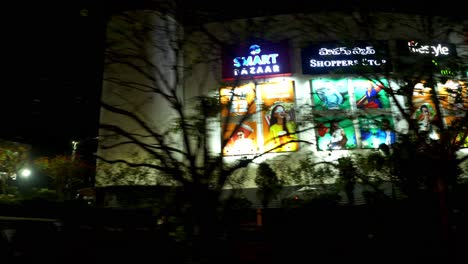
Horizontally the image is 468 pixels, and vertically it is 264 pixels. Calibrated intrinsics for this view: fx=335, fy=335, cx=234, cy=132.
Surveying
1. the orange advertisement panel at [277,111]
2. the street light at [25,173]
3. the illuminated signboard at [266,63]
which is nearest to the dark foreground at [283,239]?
the orange advertisement panel at [277,111]

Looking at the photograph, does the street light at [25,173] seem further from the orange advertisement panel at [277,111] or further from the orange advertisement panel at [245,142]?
the orange advertisement panel at [277,111]

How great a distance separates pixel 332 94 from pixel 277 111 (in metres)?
2.40

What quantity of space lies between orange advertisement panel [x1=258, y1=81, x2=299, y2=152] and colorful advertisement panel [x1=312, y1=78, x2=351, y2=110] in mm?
1024

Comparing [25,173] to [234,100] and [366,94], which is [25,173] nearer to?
[234,100]

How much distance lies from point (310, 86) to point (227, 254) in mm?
8807

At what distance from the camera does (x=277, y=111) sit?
13938 millimetres

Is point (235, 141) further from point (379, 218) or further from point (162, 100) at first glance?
point (379, 218)

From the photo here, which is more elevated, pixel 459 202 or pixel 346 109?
pixel 346 109

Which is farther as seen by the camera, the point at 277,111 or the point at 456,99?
the point at 277,111

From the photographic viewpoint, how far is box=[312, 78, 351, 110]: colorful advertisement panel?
531 inches

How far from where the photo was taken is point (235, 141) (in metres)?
14.0

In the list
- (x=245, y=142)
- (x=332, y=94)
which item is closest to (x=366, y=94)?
(x=332, y=94)

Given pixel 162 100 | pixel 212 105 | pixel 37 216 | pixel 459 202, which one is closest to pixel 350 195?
pixel 459 202

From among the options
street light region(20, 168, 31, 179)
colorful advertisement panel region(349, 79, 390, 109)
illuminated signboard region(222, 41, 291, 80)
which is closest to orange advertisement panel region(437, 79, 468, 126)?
colorful advertisement panel region(349, 79, 390, 109)
